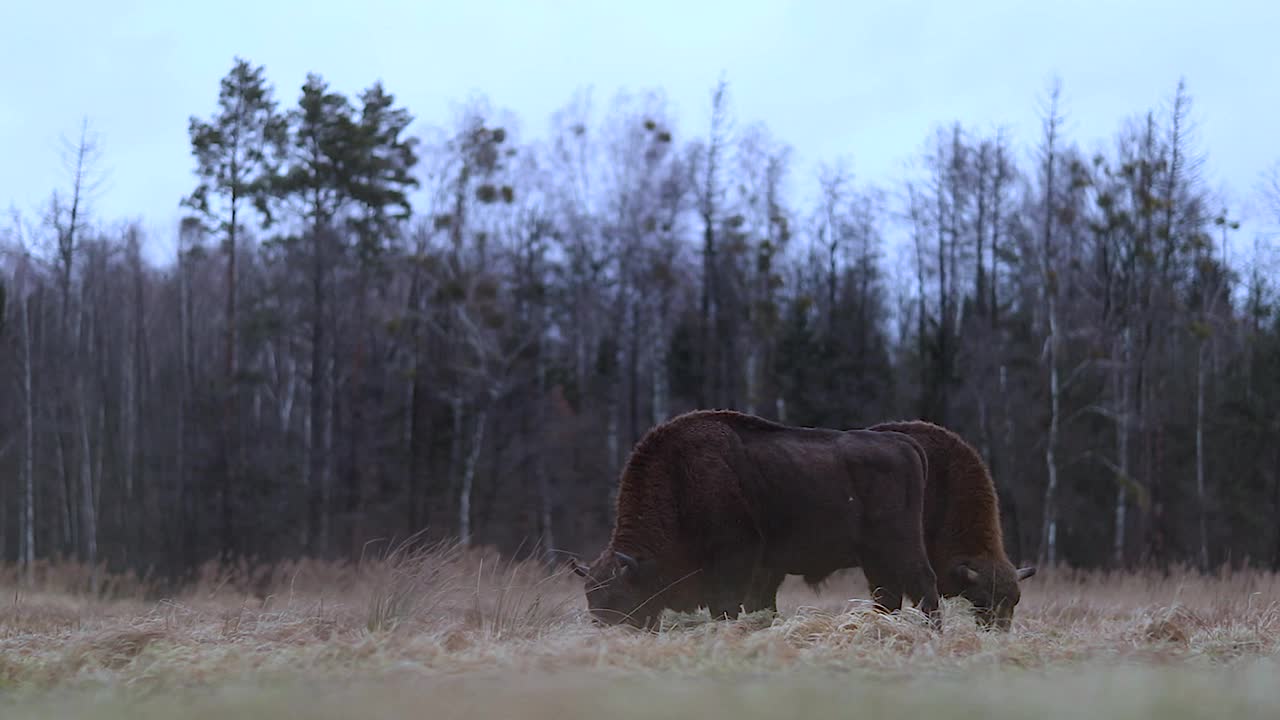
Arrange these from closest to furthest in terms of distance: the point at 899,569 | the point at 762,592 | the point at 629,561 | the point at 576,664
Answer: the point at 576,664 < the point at 629,561 < the point at 899,569 < the point at 762,592

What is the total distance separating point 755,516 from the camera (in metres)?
10.9

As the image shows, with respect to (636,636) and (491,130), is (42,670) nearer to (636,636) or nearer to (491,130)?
(636,636)

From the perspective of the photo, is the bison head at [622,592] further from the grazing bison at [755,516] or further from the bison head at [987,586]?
the bison head at [987,586]

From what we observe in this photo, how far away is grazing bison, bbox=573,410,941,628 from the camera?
421 inches

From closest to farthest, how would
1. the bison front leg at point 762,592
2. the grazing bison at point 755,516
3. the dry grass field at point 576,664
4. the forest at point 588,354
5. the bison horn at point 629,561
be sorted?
the dry grass field at point 576,664 < the bison horn at point 629,561 < the grazing bison at point 755,516 < the bison front leg at point 762,592 < the forest at point 588,354

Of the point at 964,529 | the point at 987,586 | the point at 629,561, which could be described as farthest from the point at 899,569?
the point at 629,561

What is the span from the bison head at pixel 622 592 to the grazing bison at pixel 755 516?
0.07 feet

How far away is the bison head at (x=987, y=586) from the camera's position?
11211mm

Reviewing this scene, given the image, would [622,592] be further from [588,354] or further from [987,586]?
[588,354]

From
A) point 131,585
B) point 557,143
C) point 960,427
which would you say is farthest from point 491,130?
point 131,585

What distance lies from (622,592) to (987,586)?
144 inches

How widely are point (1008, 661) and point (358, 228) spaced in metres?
36.2

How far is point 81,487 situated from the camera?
46406 mm

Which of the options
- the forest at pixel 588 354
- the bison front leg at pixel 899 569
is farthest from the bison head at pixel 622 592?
the forest at pixel 588 354
